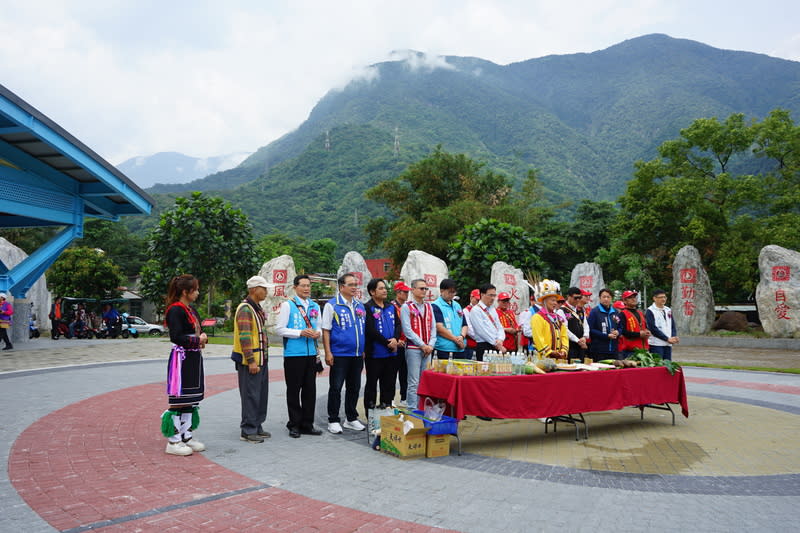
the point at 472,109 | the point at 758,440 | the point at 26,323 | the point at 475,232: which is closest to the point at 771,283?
the point at 475,232

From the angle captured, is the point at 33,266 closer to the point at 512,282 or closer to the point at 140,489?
the point at 140,489

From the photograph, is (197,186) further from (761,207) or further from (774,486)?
Answer: (774,486)

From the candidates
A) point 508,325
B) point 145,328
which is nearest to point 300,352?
point 508,325

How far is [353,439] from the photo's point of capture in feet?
20.8

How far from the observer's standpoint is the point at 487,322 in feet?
25.5

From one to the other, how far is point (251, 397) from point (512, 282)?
15206 mm

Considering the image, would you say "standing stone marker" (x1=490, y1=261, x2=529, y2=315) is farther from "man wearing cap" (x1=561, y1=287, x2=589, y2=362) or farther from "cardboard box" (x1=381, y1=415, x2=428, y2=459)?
"cardboard box" (x1=381, y1=415, x2=428, y2=459)

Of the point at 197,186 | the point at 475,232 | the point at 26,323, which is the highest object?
the point at 197,186

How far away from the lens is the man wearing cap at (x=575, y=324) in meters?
8.15

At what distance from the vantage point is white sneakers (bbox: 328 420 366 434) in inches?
261

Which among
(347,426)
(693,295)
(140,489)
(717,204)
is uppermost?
(717,204)

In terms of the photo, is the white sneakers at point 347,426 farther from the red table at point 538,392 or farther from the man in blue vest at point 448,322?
the man in blue vest at point 448,322

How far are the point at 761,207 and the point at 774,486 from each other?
24.4 metres

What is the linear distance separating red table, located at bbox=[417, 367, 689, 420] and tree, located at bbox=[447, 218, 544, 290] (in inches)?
561
